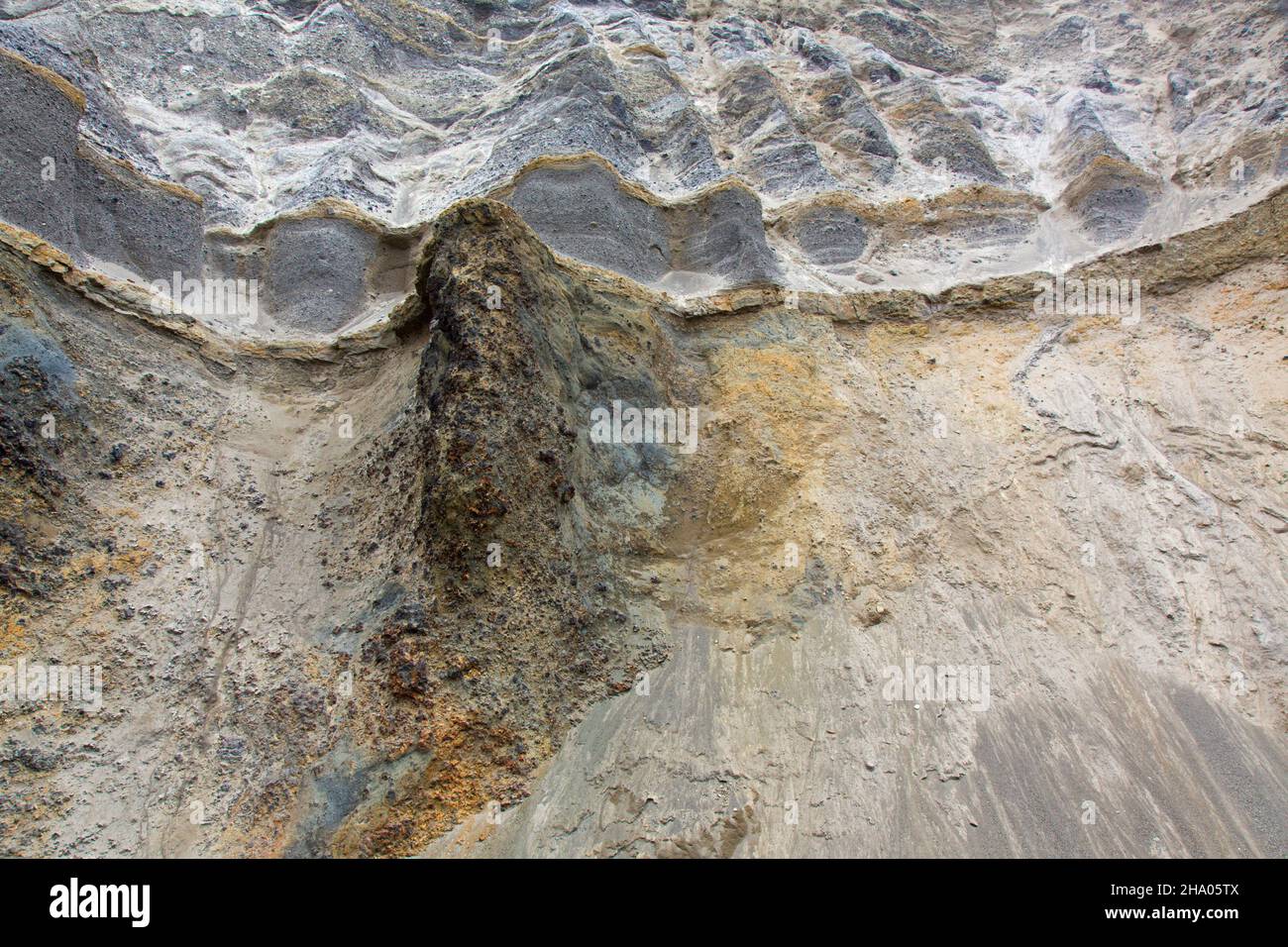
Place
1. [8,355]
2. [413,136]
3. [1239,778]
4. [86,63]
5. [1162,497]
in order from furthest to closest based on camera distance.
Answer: [413,136], [86,63], [1162,497], [8,355], [1239,778]

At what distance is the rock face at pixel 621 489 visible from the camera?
655cm

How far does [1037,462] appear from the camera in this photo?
9398 millimetres

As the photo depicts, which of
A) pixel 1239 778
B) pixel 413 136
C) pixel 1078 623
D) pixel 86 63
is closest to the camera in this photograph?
pixel 1239 778

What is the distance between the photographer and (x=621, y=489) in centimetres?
891

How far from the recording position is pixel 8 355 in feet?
24.4

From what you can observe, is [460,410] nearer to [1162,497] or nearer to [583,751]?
[583,751]

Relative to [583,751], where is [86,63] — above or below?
above

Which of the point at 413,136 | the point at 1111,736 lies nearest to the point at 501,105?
the point at 413,136

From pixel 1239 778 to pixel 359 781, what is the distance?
7.67 metres

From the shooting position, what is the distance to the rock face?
655 centimetres
